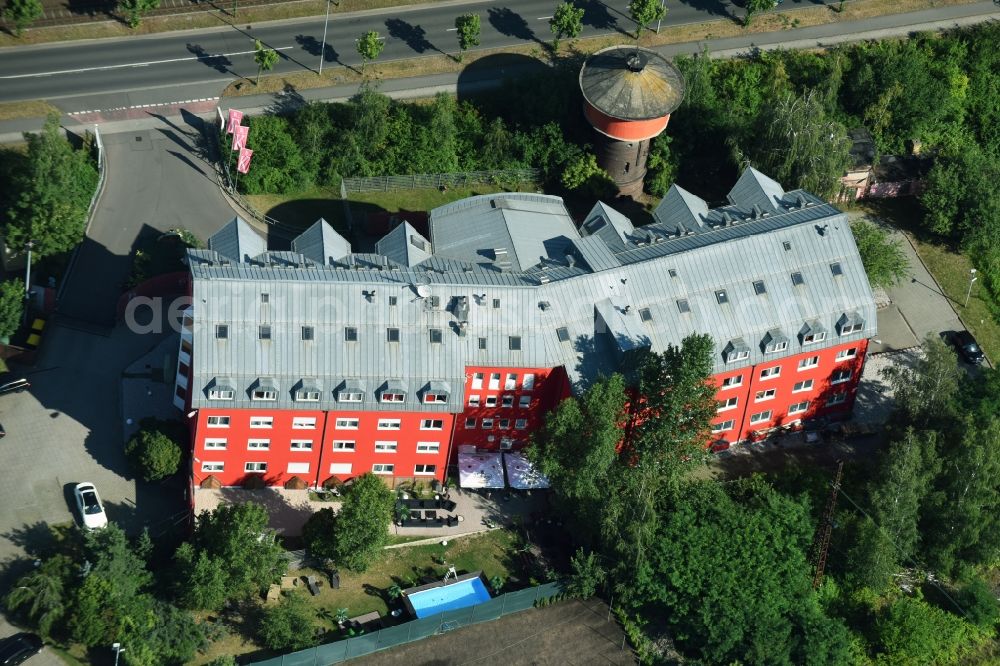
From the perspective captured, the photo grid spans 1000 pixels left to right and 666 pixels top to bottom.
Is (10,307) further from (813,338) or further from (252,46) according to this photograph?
(813,338)

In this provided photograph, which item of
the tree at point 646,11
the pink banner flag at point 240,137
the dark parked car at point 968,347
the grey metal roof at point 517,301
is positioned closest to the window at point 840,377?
the grey metal roof at point 517,301

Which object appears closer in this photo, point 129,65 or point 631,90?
point 631,90

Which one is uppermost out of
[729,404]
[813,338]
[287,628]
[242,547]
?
[813,338]

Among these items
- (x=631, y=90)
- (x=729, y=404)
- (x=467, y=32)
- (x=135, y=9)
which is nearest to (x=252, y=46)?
(x=135, y=9)

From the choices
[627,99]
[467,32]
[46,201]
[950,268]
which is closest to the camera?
[46,201]

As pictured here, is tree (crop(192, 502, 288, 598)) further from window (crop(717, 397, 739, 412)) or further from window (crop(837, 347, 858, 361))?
window (crop(837, 347, 858, 361))

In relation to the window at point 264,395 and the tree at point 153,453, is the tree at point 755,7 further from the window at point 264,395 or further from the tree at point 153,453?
the tree at point 153,453
